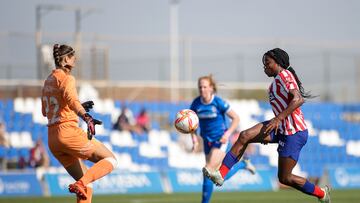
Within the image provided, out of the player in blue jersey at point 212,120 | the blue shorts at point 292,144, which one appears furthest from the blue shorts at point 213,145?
the blue shorts at point 292,144

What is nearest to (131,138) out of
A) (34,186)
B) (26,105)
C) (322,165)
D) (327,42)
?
(26,105)

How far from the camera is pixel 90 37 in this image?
30.0 m

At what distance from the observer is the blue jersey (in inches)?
604

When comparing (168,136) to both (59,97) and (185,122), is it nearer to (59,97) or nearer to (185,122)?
(185,122)

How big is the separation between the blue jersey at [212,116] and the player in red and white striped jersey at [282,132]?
3.62 m

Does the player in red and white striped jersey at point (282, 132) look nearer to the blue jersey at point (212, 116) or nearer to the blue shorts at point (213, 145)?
the blue shorts at point (213, 145)

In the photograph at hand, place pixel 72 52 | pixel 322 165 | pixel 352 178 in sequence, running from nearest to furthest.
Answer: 1. pixel 72 52
2. pixel 352 178
3. pixel 322 165

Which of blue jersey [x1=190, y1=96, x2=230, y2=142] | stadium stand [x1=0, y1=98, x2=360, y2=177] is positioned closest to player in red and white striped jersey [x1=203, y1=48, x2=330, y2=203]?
blue jersey [x1=190, y1=96, x2=230, y2=142]

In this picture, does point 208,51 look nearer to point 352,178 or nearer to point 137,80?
point 137,80

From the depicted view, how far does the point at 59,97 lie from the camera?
37.0ft

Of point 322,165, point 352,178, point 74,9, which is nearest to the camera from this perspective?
point 352,178

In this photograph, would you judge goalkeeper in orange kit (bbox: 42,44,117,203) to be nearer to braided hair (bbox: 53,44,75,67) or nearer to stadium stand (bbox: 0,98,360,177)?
braided hair (bbox: 53,44,75,67)

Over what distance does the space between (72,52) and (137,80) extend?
1834 centimetres

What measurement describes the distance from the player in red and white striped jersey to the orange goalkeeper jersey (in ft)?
6.67
